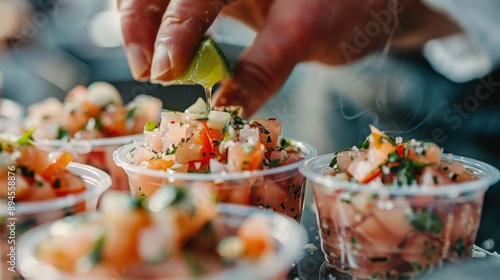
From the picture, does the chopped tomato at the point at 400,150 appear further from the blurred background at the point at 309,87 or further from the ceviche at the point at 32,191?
the ceviche at the point at 32,191

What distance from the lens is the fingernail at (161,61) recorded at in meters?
2.26

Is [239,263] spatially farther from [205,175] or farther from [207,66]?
[207,66]

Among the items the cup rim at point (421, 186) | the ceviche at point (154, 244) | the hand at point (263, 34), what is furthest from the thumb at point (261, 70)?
the ceviche at point (154, 244)

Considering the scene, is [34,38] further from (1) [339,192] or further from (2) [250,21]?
(1) [339,192]

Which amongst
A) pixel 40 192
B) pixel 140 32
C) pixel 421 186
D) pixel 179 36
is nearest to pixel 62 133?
pixel 140 32

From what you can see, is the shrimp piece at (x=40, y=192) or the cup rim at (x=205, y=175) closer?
the shrimp piece at (x=40, y=192)

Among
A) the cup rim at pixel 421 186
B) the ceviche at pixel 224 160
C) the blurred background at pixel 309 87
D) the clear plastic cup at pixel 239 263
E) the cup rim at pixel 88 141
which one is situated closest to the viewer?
the clear plastic cup at pixel 239 263

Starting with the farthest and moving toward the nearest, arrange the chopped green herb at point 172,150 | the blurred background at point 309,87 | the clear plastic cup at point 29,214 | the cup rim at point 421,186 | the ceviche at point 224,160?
the blurred background at point 309,87 < the chopped green herb at point 172,150 < the ceviche at point 224,160 < the cup rim at point 421,186 < the clear plastic cup at point 29,214

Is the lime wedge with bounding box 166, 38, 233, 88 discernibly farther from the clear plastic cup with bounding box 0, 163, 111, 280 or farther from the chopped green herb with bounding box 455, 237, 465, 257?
the chopped green herb with bounding box 455, 237, 465, 257

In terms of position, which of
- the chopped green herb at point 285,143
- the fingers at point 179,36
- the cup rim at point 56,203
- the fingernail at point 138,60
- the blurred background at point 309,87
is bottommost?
the blurred background at point 309,87

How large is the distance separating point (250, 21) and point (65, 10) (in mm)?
3094

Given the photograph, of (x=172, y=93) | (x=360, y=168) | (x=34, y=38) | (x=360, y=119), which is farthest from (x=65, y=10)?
(x=360, y=168)

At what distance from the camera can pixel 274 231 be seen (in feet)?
4.31

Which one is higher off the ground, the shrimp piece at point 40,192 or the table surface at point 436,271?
the shrimp piece at point 40,192
